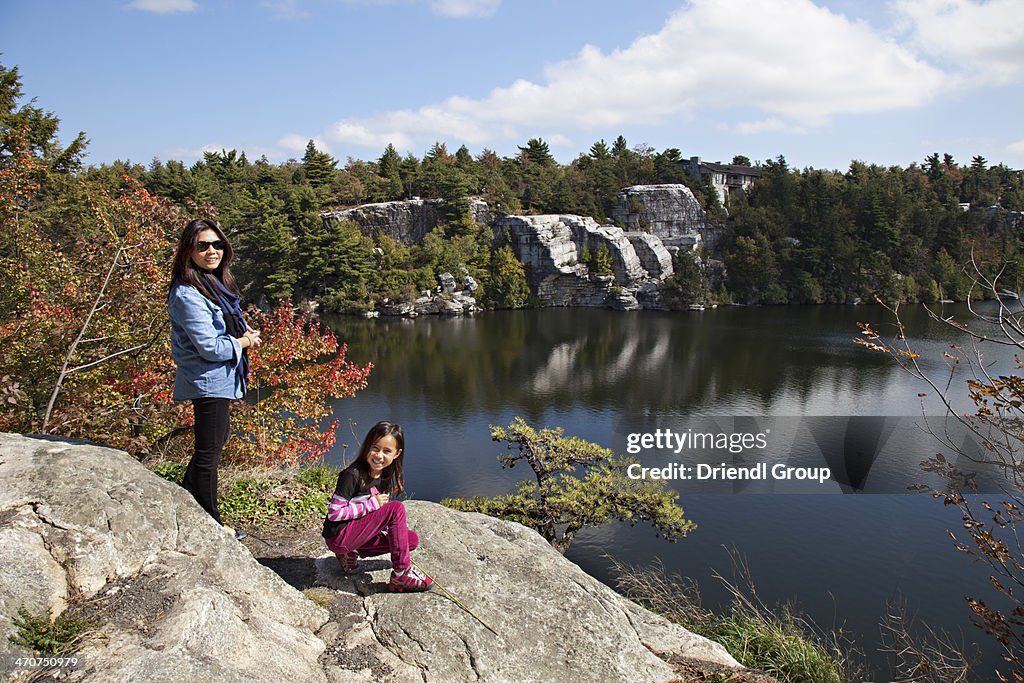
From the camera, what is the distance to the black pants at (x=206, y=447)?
3270 millimetres

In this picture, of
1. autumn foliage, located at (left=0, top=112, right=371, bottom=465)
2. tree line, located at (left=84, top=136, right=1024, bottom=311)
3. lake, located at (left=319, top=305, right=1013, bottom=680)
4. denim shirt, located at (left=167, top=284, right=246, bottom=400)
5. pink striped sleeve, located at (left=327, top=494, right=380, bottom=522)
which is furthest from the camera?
tree line, located at (left=84, top=136, right=1024, bottom=311)

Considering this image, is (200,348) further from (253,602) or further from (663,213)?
(663,213)

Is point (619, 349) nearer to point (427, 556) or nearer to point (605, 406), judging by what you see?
point (605, 406)

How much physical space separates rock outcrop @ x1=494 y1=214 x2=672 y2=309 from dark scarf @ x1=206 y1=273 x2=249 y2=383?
40.3 metres

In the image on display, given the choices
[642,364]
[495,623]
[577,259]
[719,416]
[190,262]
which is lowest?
[719,416]

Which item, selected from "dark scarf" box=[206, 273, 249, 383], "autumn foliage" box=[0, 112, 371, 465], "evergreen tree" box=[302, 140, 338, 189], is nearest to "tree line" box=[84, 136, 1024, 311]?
"evergreen tree" box=[302, 140, 338, 189]

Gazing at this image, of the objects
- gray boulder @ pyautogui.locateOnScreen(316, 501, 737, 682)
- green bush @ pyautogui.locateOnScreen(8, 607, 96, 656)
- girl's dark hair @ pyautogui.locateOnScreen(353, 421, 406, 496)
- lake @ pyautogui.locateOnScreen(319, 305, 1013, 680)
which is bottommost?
lake @ pyautogui.locateOnScreen(319, 305, 1013, 680)

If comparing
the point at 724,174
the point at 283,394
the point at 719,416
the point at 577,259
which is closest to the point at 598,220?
the point at 577,259

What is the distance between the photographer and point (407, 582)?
3174 millimetres

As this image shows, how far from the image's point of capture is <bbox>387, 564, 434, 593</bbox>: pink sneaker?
3174 mm

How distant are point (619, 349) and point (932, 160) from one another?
1886 inches

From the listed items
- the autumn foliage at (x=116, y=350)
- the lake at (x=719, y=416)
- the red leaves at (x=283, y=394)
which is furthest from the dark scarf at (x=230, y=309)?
the lake at (x=719, y=416)

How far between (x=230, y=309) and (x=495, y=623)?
209 centimetres

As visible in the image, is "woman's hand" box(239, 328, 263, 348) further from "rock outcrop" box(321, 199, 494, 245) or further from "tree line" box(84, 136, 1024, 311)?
"rock outcrop" box(321, 199, 494, 245)
